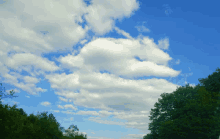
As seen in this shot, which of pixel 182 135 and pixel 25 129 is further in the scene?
pixel 182 135

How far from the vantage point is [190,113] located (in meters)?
53.1

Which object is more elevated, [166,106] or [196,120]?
[166,106]

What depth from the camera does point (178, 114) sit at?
57562 mm

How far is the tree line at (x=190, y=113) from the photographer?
5081 centimetres

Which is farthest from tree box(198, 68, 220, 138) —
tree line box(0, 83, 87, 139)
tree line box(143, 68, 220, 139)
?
tree line box(0, 83, 87, 139)

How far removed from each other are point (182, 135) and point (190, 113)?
5.78m

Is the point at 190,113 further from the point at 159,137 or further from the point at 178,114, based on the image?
the point at 159,137

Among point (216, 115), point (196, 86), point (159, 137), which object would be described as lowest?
point (159, 137)

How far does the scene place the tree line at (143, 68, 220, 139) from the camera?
5081 cm

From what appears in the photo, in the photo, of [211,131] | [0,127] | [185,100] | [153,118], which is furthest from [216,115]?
[0,127]

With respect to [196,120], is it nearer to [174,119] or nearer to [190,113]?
[190,113]

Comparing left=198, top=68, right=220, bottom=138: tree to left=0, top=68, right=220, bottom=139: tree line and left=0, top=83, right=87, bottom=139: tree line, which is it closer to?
left=0, top=68, right=220, bottom=139: tree line

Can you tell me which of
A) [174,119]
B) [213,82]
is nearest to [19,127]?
[174,119]

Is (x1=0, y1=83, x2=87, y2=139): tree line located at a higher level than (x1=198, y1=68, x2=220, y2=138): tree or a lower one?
lower
